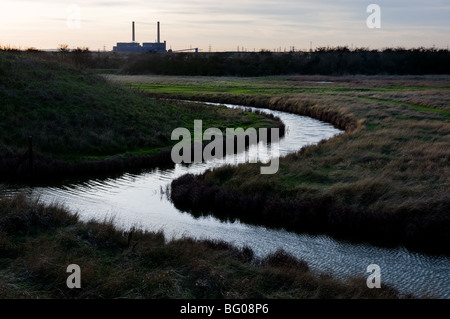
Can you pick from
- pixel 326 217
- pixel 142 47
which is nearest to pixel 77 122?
pixel 326 217

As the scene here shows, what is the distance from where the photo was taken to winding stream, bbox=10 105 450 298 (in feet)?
50.4

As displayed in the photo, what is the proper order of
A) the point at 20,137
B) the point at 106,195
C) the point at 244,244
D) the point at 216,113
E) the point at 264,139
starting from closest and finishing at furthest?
the point at 244,244 < the point at 106,195 < the point at 20,137 < the point at 264,139 < the point at 216,113

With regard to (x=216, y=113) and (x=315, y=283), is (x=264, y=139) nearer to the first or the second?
(x=216, y=113)

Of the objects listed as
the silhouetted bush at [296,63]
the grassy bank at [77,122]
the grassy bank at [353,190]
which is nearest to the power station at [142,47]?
the silhouetted bush at [296,63]

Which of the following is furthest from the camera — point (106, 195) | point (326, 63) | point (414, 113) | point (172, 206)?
point (326, 63)

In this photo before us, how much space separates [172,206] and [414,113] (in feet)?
105

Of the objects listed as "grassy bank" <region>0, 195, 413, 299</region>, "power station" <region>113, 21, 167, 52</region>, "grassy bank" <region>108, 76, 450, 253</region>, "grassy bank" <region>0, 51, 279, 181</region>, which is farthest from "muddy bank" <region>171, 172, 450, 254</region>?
"power station" <region>113, 21, 167, 52</region>

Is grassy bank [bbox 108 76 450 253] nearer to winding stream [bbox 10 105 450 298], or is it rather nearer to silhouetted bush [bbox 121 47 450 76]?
winding stream [bbox 10 105 450 298]

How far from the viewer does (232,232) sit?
63.9ft

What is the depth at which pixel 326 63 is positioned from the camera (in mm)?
131125

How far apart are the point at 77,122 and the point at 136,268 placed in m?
26.3

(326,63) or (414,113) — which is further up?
(326,63)

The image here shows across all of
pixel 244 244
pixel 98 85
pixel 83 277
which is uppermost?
pixel 98 85

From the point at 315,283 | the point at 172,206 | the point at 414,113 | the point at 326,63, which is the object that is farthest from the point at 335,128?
the point at 326,63
